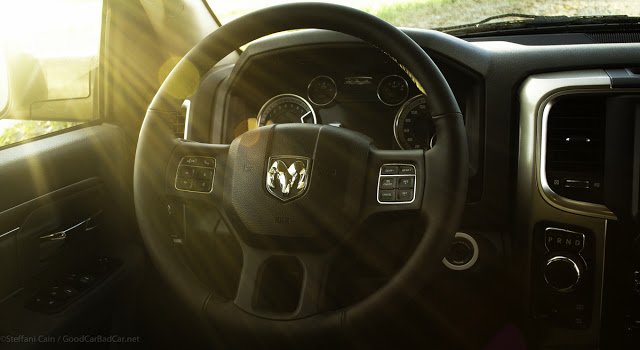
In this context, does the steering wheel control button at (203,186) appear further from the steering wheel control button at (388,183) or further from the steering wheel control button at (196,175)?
the steering wheel control button at (388,183)

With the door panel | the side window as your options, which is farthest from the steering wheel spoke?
the side window

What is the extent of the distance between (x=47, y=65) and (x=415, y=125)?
142 cm

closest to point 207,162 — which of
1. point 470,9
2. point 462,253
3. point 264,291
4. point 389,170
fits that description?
point 264,291

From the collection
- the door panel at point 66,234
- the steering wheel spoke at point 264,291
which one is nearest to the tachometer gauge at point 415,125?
the steering wheel spoke at point 264,291

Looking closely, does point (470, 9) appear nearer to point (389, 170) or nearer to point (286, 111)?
point (286, 111)

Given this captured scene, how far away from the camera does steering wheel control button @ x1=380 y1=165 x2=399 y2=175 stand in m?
1.34

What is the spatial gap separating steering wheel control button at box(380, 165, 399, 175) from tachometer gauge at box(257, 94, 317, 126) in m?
0.71

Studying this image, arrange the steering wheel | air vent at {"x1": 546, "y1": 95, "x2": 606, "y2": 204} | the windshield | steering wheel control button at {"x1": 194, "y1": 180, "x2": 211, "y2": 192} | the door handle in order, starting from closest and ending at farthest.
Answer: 1. the steering wheel
2. steering wheel control button at {"x1": 194, "y1": 180, "x2": 211, "y2": 192}
3. air vent at {"x1": 546, "y1": 95, "x2": 606, "y2": 204}
4. the door handle
5. the windshield

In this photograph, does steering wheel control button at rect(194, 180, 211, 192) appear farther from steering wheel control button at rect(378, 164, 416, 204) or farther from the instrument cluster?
the instrument cluster

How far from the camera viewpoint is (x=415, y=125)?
72.9 inches

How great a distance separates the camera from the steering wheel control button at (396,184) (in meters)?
1.30

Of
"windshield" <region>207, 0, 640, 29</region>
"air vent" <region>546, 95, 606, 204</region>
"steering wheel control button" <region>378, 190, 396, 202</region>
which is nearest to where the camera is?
"steering wheel control button" <region>378, 190, 396, 202</region>

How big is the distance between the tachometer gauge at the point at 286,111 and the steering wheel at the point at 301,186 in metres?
0.57

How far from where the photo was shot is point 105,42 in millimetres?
2137
